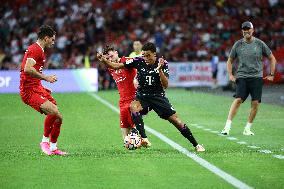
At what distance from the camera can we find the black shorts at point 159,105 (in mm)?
14211

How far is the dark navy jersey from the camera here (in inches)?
559

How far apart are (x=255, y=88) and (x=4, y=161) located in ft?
21.3

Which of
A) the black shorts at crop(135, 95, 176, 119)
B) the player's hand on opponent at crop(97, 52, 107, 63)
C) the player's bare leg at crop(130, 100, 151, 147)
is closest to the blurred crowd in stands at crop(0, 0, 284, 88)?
the player's bare leg at crop(130, 100, 151, 147)

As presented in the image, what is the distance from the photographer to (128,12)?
147 feet

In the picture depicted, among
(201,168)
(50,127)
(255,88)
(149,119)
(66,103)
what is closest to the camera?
(201,168)

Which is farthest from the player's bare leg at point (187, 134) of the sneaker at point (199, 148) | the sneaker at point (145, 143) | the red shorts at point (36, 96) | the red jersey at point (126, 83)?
the red shorts at point (36, 96)

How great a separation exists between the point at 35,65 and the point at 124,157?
6.71ft

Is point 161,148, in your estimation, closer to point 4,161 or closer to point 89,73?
point 4,161

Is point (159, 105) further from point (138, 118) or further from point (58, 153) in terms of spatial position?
point (58, 153)

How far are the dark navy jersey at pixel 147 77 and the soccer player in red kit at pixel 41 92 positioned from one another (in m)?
1.45

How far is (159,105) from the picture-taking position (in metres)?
14.3

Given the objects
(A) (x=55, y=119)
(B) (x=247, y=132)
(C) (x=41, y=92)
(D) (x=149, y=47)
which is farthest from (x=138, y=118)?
(B) (x=247, y=132)

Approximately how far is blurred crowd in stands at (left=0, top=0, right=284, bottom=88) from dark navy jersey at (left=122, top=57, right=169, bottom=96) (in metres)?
26.7

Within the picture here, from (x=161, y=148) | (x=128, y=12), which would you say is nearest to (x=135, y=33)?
(x=128, y=12)
